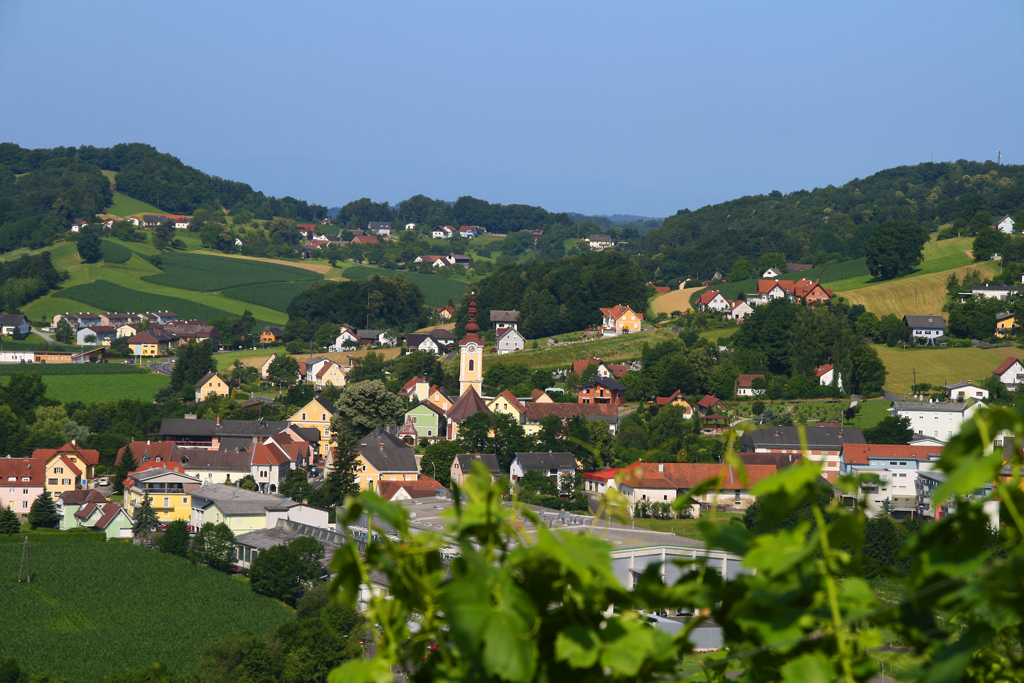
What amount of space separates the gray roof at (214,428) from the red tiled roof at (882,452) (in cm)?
2790

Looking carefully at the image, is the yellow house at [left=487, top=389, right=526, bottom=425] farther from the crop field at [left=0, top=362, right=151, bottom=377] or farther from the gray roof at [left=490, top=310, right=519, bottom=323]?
the crop field at [left=0, top=362, right=151, bottom=377]

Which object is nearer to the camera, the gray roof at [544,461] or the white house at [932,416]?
the gray roof at [544,461]

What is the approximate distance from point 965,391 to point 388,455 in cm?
2874

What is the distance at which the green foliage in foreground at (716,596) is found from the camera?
1652 mm

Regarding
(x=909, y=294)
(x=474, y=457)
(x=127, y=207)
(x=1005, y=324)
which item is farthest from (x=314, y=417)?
(x=127, y=207)

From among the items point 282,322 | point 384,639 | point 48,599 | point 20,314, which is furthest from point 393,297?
point 384,639

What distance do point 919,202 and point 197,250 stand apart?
8694 centimetres

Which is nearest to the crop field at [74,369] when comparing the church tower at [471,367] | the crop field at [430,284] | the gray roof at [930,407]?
the church tower at [471,367]

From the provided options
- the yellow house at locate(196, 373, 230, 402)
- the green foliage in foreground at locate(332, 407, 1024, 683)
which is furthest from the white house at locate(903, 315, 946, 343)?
the green foliage in foreground at locate(332, 407, 1024, 683)

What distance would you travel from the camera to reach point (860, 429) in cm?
4388

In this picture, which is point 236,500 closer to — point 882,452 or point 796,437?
point 796,437

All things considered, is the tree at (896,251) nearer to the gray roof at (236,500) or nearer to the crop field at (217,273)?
the gray roof at (236,500)

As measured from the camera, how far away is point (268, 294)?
333 feet

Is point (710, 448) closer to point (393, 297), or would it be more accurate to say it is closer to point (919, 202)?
point (393, 297)
